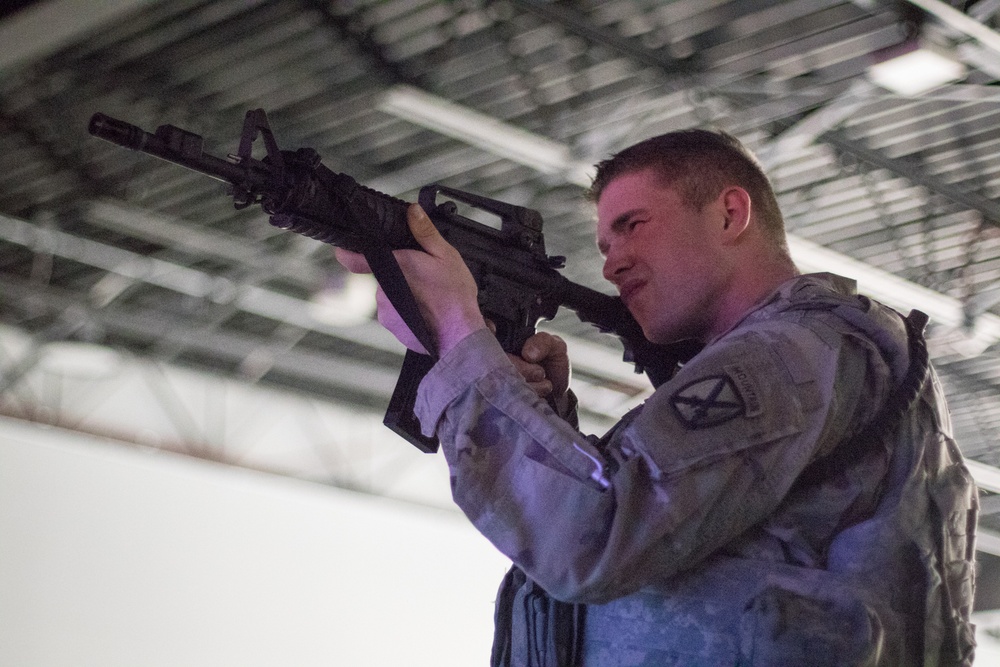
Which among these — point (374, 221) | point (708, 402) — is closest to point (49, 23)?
point (374, 221)

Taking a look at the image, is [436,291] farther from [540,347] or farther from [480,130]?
[480,130]

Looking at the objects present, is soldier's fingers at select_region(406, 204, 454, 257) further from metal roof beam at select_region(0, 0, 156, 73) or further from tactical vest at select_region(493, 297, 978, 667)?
metal roof beam at select_region(0, 0, 156, 73)

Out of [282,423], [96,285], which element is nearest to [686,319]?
[96,285]

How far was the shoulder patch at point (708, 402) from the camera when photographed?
1357mm

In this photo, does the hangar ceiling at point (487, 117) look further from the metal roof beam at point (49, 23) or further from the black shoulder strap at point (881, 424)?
the black shoulder strap at point (881, 424)

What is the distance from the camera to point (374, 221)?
1.66 m

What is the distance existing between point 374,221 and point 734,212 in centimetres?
58

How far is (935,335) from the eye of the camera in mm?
7613

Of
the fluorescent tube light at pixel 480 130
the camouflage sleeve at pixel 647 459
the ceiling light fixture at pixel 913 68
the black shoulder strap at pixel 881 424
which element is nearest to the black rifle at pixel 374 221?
the camouflage sleeve at pixel 647 459

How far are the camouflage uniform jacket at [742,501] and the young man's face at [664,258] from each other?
9.0 inches

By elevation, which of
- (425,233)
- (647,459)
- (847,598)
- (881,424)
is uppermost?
(425,233)

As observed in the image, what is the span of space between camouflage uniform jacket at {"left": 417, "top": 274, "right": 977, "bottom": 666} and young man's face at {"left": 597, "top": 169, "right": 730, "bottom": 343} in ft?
0.75

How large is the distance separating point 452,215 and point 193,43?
4044mm

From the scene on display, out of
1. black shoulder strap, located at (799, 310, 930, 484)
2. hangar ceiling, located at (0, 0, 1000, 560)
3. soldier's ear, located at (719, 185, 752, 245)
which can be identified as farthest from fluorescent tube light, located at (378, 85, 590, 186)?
black shoulder strap, located at (799, 310, 930, 484)
